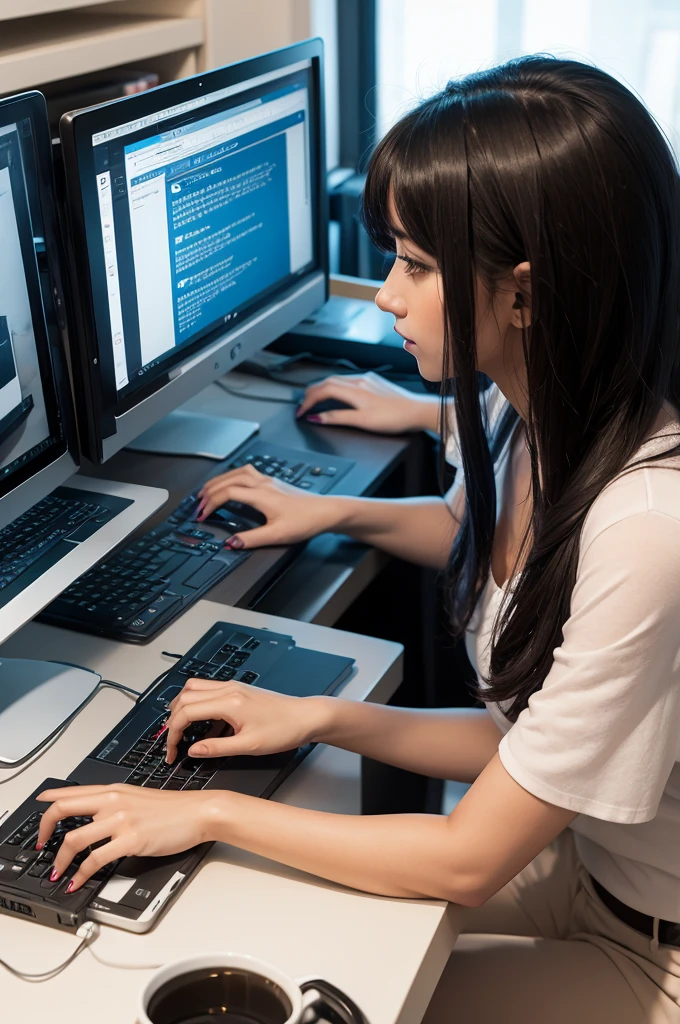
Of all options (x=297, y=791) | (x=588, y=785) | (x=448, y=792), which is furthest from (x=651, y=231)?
(x=448, y=792)

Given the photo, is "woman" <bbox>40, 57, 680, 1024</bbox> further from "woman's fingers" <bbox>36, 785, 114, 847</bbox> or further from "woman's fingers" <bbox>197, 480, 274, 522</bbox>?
"woman's fingers" <bbox>197, 480, 274, 522</bbox>

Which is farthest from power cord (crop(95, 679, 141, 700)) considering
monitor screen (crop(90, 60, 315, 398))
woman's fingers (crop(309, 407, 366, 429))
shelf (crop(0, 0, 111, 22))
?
shelf (crop(0, 0, 111, 22))

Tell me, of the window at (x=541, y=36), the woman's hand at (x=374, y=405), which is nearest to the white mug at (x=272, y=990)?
the woman's hand at (x=374, y=405)

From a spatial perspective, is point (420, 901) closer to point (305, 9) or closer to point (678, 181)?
point (678, 181)

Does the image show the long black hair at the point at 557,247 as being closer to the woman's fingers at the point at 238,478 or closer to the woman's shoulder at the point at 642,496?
the woman's shoulder at the point at 642,496

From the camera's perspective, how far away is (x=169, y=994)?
0.68 m

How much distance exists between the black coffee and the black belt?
42 centimetres

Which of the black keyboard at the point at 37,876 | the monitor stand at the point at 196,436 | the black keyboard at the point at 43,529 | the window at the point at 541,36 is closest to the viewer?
the black keyboard at the point at 37,876

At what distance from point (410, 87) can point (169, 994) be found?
1.84 meters

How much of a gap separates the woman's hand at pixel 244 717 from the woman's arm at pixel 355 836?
0.23 ft

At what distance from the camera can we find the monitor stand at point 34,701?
3.10 ft

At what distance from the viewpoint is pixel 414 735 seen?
989 mm

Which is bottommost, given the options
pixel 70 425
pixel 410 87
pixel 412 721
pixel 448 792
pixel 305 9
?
pixel 448 792

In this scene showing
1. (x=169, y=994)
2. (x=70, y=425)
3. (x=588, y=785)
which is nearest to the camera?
(x=169, y=994)
